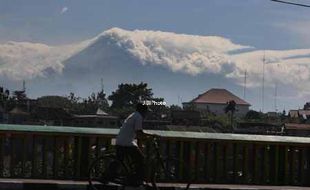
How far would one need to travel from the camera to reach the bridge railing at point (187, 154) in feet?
48.5

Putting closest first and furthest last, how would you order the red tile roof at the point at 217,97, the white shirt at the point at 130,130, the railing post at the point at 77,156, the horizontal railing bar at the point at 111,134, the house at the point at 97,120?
the white shirt at the point at 130,130, the horizontal railing bar at the point at 111,134, the railing post at the point at 77,156, the house at the point at 97,120, the red tile roof at the point at 217,97

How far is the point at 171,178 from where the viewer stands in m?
14.6

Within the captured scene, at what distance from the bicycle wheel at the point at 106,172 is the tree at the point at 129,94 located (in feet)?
317

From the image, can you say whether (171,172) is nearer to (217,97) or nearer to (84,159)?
(84,159)

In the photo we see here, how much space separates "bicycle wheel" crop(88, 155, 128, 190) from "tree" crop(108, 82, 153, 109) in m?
96.5

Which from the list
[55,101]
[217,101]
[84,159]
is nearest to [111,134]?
[84,159]

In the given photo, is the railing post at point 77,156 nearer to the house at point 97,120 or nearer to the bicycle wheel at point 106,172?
the bicycle wheel at point 106,172

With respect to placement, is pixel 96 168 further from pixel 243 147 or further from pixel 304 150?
pixel 304 150

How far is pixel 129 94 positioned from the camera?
11344cm

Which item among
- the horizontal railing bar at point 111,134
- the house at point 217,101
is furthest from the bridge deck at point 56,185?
the house at point 217,101

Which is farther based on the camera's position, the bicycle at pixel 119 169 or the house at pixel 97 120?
the house at pixel 97 120

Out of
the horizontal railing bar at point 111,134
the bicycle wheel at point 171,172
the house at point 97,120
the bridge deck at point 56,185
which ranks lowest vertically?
the house at point 97,120

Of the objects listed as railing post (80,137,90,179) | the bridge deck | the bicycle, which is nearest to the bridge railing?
railing post (80,137,90,179)

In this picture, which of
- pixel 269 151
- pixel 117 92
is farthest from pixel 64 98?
pixel 269 151
